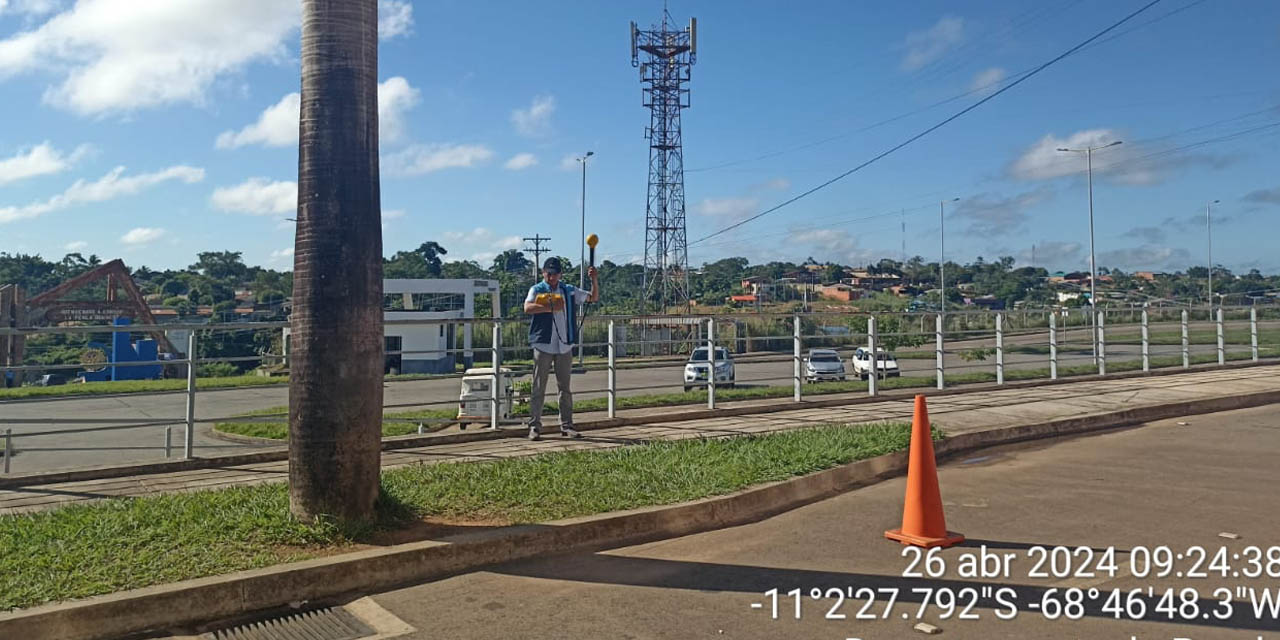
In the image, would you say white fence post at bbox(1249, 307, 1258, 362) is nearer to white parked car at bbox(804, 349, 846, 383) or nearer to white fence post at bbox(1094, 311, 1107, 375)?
white fence post at bbox(1094, 311, 1107, 375)

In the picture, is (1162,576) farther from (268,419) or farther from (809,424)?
(268,419)

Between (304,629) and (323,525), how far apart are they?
3.48ft

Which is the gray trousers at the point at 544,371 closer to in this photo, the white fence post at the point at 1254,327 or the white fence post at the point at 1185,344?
the white fence post at the point at 1185,344

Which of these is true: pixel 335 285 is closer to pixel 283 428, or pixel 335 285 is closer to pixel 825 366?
pixel 283 428

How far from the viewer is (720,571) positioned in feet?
17.9

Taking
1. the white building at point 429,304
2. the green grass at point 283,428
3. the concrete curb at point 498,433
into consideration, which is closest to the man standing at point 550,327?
the concrete curb at point 498,433

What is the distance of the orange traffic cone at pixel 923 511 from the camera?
5.98 metres

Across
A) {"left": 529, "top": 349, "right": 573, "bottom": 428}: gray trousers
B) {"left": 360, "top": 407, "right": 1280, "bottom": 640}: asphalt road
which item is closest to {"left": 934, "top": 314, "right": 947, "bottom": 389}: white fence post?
{"left": 360, "top": 407, "right": 1280, "bottom": 640}: asphalt road

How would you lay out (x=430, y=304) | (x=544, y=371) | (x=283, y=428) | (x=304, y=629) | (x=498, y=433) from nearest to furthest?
(x=304, y=629), (x=544, y=371), (x=498, y=433), (x=283, y=428), (x=430, y=304)

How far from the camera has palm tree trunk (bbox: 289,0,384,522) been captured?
5676 mm

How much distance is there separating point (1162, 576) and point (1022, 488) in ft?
8.75

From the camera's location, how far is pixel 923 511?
6.05 metres

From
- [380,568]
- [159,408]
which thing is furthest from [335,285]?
[159,408]

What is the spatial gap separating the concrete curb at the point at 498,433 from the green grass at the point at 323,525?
1.68 meters
